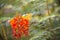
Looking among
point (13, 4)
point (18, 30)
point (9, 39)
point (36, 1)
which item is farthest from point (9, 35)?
point (18, 30)

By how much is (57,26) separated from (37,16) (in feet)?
0.88

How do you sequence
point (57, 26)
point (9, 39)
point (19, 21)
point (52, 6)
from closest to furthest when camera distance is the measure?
point (19, 21), point (57, 26), point (52, 6), point (9, 39)

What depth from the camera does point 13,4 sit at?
2861mm

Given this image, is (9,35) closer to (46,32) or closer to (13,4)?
(13,4)

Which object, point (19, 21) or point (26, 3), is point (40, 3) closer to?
point (26, 3)

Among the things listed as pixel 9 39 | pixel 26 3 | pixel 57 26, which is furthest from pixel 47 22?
pixel 9 39

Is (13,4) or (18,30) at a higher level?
(13,4)

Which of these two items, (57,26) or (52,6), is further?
(52,6)

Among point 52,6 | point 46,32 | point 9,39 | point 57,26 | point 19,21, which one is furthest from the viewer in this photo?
point 9,39

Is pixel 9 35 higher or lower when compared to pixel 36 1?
lower

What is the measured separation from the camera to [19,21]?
181 cm

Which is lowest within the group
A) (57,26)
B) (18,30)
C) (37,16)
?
(18,30)

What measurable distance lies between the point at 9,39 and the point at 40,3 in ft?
2.20

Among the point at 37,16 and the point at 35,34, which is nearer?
the point at 35,34
